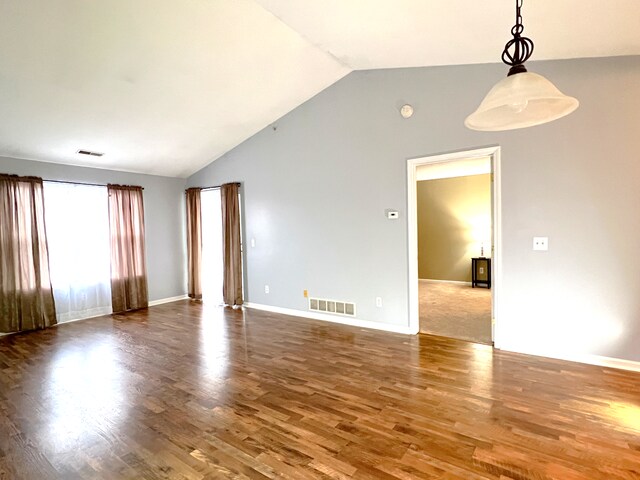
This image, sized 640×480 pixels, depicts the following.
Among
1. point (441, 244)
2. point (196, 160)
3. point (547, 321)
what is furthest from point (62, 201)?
point (441, 244)

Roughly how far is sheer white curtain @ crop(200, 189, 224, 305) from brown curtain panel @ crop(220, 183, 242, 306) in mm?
421

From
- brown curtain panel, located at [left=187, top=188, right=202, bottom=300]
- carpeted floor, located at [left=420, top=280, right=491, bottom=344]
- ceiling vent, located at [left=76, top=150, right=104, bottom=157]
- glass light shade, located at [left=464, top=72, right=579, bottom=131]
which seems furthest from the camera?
brown curtain panel, located at [left=187, top=188, right=202, bottom=300]

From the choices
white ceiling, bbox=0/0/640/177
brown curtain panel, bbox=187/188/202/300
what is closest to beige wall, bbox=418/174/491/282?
white ceiling, bbox=0/0/640/177

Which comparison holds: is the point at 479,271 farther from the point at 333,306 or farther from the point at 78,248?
the point at 78,248

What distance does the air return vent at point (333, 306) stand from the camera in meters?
4.38

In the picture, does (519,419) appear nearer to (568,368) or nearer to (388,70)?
(568,368)

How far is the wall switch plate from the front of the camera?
308cm

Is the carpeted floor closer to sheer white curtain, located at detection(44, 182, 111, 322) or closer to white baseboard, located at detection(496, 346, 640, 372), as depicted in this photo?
white baseboard, located at detection(496, 346, 640, 372)

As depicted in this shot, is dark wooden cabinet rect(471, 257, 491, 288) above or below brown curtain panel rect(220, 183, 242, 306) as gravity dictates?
below

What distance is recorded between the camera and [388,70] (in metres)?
3.85

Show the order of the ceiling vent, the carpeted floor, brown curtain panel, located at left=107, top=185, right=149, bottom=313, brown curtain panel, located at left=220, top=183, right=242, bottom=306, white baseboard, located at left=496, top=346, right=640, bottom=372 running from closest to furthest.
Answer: white baseboard, located at left=496, top=346, right=640, bottom=372
the carpeted floor
the ceiling vent
brown curtain panel, located at left=107, top=185, right=149, bottom=313
brown curtain panel, located at left=220, top=183, right=242, bottom=306

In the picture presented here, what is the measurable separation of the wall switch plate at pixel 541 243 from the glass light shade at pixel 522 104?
2.09 metres

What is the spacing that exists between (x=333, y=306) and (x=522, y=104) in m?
3.63

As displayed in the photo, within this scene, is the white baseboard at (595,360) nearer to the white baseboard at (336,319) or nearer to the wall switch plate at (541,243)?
the wall switch plate at (541,243)
